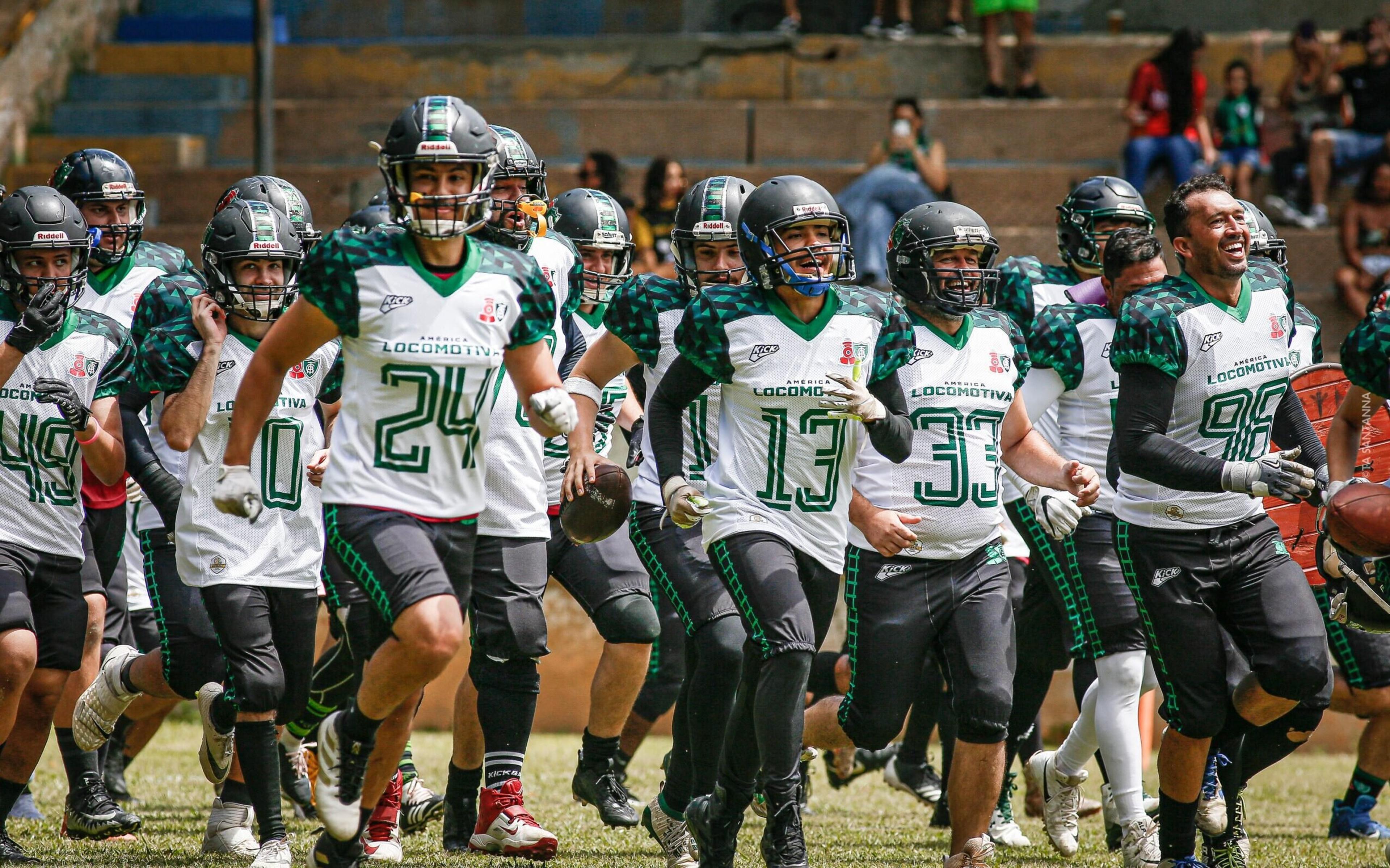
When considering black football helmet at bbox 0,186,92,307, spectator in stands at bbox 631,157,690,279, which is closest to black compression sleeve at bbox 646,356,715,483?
black football helmet at bbox 0,186,92,307

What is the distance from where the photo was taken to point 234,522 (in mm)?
5391

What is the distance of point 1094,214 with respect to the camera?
669 cm

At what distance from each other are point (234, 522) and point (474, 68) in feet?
31.0

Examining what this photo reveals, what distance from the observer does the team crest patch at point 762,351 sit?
16.6 feet

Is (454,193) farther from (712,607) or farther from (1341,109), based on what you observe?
(1341,109)

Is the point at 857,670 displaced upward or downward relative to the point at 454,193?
downward

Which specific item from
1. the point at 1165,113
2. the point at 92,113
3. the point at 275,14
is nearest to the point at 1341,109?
the point at 1165,113

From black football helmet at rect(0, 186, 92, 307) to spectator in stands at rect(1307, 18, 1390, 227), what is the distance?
29.6 ft

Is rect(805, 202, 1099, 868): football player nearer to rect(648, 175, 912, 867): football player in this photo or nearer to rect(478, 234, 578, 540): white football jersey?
rect(648, 175, 912, 867): football player

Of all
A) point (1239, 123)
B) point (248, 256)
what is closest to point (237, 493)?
point (248, 256)

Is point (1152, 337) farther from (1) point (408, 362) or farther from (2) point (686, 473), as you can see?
(1) point (408, 362)

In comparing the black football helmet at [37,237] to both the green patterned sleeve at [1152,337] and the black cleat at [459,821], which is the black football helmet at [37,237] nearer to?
the black cleat at [459,821]

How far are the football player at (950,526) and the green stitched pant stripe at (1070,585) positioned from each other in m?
0.76

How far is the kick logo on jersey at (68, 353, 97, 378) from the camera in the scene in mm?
5582
